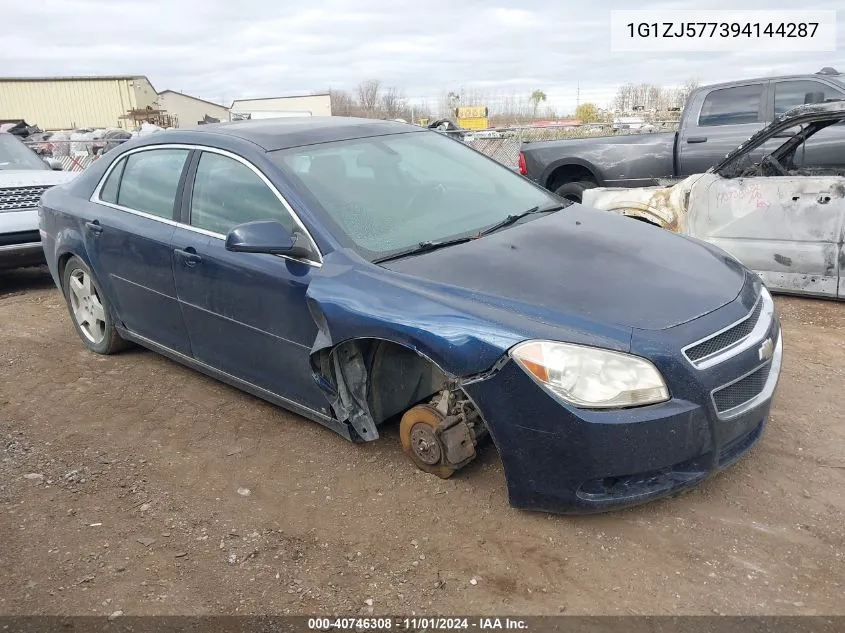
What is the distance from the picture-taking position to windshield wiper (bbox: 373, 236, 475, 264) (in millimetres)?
3236

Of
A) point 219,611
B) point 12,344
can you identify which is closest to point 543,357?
point 219,611

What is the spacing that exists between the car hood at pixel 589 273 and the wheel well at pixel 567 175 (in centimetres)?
499

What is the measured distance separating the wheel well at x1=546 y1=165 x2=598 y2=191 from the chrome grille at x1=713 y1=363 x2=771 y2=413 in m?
5.82

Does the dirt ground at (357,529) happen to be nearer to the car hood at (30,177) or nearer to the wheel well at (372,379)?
the wheel well at (372,379)

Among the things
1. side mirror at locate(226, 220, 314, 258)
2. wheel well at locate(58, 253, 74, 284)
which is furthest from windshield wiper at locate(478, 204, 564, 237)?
wheel well at locate(58, 253, 74, 284)

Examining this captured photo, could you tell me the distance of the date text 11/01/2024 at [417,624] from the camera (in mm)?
2451

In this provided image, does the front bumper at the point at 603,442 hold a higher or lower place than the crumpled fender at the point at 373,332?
lower

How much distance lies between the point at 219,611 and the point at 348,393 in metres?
1.14

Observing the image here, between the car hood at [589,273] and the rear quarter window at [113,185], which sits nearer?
the car hood at [589,273]

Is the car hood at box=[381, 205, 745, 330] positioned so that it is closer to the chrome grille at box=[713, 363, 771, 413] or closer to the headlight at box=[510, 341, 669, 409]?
Result: the headlight at box=[510, 341, 669, 409]

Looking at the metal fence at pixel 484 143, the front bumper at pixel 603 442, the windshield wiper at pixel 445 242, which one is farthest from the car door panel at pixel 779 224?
the metal fence at pixel 484 143

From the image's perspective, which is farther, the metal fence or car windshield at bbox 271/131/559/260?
the metal fence

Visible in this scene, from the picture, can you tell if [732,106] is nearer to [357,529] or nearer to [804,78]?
[804,78]

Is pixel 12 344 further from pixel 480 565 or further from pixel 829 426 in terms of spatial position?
pixel 829 426
